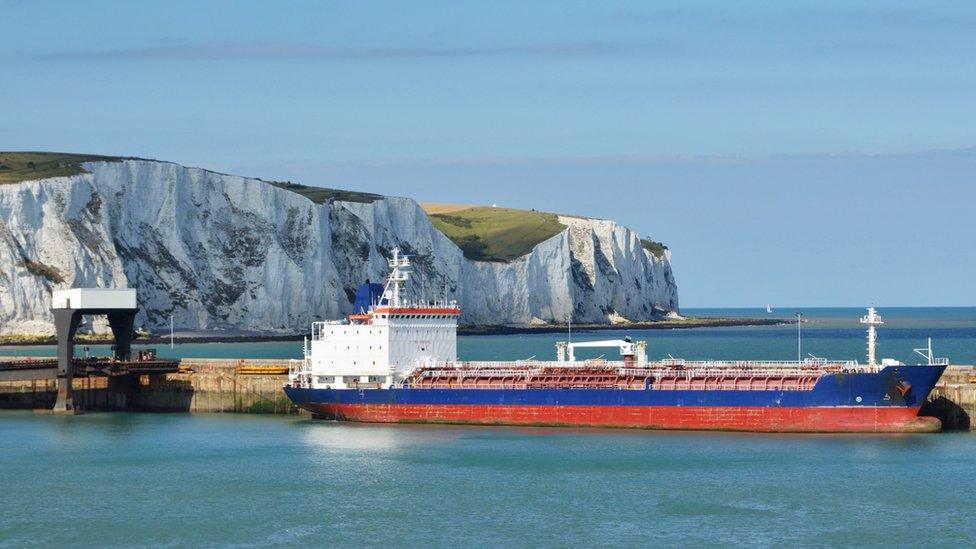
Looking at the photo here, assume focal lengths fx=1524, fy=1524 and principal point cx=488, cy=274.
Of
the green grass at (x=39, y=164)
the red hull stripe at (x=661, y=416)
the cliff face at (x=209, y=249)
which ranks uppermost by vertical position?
the green grass at (x=39, y=164)

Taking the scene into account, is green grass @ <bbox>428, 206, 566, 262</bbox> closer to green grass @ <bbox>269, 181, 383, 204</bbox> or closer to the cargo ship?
green grass @ <bbox>269, 181, 383, 204</bbox>

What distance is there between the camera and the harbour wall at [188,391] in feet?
207

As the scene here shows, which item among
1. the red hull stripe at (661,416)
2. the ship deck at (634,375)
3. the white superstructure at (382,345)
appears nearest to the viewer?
the red hull stripe at (661,416)

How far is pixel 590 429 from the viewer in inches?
2141

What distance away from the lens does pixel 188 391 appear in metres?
64.5

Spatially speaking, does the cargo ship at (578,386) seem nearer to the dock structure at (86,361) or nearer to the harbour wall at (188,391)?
the harbour wall at (188,391)

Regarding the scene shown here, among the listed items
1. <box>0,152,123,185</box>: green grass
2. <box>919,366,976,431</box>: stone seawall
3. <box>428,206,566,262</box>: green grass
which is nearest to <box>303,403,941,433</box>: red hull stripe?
<box>919,366,976,431</box>: stone seawall

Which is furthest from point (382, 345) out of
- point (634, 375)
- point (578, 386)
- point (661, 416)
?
point (661, 416)

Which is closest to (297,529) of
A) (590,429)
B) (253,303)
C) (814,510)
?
(814,510)

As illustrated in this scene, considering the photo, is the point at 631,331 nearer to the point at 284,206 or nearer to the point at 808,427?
the point at 284,206

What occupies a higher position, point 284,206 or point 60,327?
point 284,206

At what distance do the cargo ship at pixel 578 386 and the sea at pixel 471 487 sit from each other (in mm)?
917

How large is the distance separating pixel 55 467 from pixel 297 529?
13.1 m

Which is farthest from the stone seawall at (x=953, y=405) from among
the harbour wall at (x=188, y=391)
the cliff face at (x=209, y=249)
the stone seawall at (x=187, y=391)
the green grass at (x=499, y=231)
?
the green grass at (x=499, y=231)
